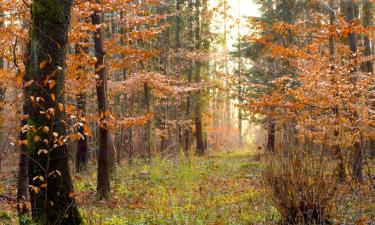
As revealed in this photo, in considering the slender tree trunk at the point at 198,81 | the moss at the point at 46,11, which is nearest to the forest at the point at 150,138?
the moss at the point at 46,11

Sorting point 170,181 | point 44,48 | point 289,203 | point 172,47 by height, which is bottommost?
point 170,181

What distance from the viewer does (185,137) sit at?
96.3 ft

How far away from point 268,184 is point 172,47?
2183 centimetres

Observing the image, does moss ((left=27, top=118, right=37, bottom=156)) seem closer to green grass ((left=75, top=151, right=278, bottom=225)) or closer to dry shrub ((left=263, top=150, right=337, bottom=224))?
green grass ((left=75, top=151, right=278, bottom=225))

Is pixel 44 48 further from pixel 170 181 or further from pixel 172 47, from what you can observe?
pixel 172 47

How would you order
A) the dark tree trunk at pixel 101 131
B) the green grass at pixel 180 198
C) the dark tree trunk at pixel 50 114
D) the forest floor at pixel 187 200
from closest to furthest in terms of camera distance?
the dark tree trunk at pixel 50 114 < the forest floor at pixel 187 200 < the green grass at pixel 180 198 < the dark tree trunk at pixel 101 131

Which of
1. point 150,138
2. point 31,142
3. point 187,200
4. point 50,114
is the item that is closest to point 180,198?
point 187,200

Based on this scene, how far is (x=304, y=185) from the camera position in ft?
20.1

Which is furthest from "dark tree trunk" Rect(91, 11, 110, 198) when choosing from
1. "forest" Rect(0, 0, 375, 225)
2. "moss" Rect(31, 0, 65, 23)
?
"moss" Rect(31, 0, 65, 23)

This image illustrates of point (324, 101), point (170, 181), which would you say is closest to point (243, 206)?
point (324, 101)

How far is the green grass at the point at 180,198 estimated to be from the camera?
23.5 feet

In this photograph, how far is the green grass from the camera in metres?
7.15

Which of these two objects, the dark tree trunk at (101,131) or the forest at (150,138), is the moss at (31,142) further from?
the dark tree trunk at (101,131)

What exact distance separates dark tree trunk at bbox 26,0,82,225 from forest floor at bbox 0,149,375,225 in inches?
25.4
